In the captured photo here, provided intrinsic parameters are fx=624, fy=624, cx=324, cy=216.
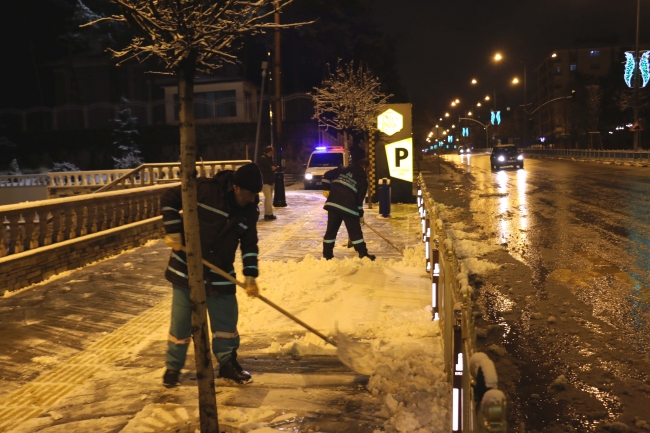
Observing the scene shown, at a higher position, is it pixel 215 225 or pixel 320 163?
pixel 320 163

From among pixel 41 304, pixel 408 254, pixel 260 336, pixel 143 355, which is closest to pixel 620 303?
pixel 408 254

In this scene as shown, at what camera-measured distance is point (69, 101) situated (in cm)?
4444

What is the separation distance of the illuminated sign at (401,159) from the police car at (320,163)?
6.94 meters

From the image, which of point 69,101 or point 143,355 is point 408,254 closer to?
point 143,355

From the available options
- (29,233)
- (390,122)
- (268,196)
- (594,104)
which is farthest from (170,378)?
(594,104)

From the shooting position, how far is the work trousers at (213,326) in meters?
4.97

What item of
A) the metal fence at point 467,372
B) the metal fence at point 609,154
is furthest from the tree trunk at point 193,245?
the metal fence at point 609,154

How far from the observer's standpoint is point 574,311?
7191mm

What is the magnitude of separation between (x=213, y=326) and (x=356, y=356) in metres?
1.24

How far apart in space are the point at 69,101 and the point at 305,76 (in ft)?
57.0

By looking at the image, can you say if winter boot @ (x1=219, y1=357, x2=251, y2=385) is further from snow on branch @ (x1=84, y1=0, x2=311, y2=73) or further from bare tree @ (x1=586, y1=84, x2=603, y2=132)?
bare tree @ (x1=586, y1=84, x2=603, y2=132)

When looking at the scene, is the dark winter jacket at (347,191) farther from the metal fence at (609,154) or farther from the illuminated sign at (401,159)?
the metal fence at (609,154)

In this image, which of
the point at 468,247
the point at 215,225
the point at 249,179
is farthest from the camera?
the point at 468,247

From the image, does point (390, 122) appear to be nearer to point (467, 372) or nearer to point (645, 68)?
point (467, 372)
